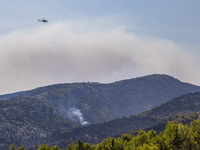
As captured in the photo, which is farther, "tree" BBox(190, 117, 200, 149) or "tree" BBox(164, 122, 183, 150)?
"tree" BBox(164, 122, 183, 150)

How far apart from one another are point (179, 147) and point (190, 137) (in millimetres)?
5702

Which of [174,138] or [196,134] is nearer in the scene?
[174,138]

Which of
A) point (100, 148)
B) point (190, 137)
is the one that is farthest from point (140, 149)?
point (100, 148)

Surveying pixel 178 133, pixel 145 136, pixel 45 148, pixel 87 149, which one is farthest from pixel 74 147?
pixel 178 133

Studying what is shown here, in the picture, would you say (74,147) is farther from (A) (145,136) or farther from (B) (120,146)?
(A) (145,136)

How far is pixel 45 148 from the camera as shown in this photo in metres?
196

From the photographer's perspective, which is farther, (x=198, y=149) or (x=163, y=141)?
(x=163, y=141)

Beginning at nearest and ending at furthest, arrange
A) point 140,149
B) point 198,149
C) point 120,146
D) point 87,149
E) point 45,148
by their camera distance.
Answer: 1. point 198,149
2. point 140,149
3. point 120,146
4. point 87,149
5. point 45,148

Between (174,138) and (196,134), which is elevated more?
(196,134)

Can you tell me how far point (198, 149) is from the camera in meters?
122

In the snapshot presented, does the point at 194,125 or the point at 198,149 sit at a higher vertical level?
the point at 194,125

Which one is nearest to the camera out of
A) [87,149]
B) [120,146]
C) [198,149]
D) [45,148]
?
[198,149]

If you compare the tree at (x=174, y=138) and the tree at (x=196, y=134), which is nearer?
the tree at (x=196, y=134)

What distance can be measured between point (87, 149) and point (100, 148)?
33.2 ft
